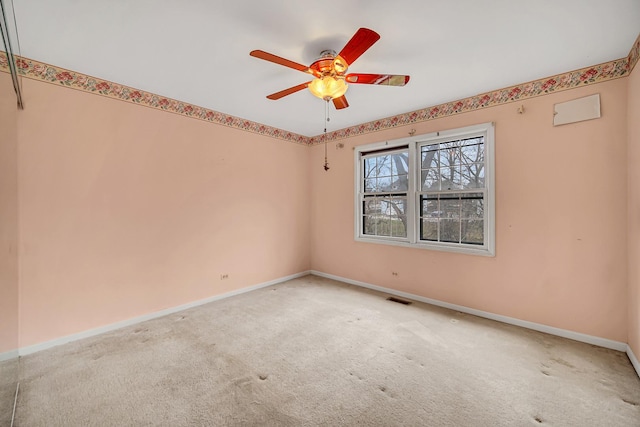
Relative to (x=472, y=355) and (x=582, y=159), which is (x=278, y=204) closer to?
(x=472, y=355)

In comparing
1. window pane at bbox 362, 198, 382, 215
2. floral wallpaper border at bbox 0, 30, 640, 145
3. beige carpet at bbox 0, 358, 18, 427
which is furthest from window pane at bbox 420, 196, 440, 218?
beige carpet at bbox 0, 358, 18, 427

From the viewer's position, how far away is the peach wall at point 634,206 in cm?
203

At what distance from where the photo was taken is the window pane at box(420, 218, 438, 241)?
11.5 feet

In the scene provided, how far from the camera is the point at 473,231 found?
317cm

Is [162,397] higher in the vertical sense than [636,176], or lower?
lower

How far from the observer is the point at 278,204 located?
437 centimetres

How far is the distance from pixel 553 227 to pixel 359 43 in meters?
2.63

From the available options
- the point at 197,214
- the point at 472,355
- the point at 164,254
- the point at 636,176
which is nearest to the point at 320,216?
the point at 197,214

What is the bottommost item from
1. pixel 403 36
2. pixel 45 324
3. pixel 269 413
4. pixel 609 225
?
pixel 269 413

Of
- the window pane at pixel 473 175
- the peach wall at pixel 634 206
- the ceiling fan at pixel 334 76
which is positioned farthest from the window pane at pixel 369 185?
A: the peach wall at pixel 634 206

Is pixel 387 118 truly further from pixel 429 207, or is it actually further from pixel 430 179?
pixel 429 207

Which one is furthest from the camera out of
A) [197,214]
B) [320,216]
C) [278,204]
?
[320,216]

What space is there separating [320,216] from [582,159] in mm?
3444

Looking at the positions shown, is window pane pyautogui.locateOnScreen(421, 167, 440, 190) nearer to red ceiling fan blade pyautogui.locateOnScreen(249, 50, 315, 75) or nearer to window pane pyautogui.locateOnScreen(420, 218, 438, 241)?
window pane pyautogui.locateOnScreen(420, 218, 438, 241)
